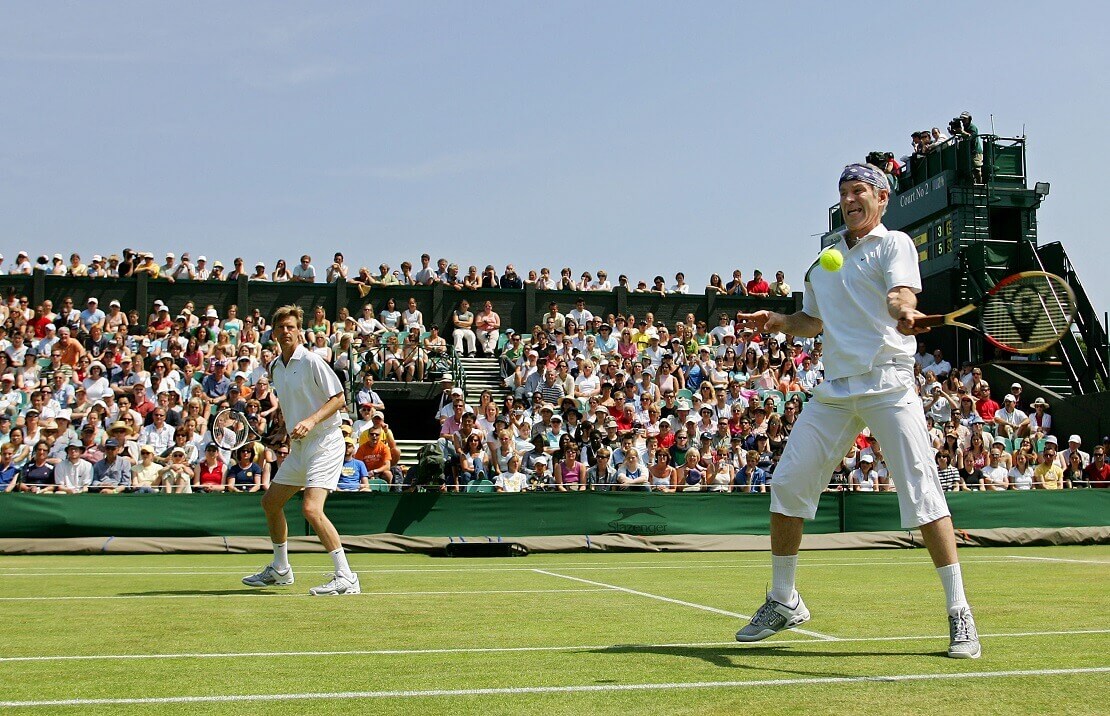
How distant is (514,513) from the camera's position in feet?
55.9

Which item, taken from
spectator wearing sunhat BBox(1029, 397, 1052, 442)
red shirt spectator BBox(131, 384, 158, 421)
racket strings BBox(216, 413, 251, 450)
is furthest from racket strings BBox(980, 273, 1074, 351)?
spectator wearing sunhat BBox(1029, 397, 1052, 442)

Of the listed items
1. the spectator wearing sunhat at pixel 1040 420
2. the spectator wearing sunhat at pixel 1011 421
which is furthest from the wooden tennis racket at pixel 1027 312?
the spectator wearing sunhat at pixel 1040 420

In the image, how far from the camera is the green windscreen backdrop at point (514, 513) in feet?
52.1

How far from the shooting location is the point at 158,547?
15617 mm

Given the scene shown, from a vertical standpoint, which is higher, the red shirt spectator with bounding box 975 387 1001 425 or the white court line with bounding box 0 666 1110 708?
the red shirt spectator with bounding box 975 387 1001 425

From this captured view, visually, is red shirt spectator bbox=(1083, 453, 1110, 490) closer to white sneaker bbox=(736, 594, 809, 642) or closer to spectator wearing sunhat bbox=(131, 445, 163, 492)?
spectator wearing sunhat bbox=(131, 445, 163, 492)

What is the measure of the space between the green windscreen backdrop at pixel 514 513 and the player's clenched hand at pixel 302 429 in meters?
7.60

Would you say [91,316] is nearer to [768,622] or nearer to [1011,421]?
[1011,421]

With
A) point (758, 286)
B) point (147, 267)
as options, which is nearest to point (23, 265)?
point (147, 267)

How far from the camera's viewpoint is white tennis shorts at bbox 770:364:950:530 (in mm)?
5617

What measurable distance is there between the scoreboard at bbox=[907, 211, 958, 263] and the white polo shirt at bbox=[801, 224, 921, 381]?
23220mm

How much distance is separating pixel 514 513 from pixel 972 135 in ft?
53.3

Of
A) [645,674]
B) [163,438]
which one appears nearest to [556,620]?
[645,674]

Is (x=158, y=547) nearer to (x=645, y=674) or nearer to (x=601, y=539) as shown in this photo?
(x=601, y=539)
